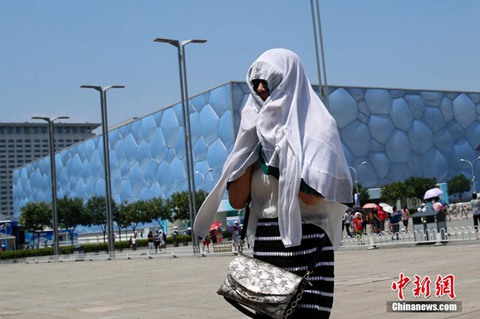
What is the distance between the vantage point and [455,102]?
7919 centimetres

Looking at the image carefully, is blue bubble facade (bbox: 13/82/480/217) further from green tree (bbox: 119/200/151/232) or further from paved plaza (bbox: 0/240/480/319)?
paved plaza (bbox: 0/240/480/319)

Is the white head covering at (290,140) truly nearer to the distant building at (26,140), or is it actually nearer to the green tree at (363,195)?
the green tree at (363,195)

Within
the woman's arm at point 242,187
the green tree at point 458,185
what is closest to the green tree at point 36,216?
the green tree at point 458,185

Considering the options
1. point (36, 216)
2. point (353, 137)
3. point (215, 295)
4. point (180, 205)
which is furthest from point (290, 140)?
point (36, 216)

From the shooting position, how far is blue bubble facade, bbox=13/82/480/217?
67188 millimetres

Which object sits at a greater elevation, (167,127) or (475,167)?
(167,127)

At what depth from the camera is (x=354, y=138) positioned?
237 feet

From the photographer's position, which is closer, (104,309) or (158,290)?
(104,309)

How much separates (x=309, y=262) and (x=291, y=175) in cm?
37

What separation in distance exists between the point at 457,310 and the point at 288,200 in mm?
3901

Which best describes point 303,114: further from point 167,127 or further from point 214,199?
point 167,127

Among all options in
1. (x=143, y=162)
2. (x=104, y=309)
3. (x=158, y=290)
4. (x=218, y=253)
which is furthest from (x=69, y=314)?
(x=143, y=162)

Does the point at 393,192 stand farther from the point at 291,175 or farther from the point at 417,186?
the point at 291,175

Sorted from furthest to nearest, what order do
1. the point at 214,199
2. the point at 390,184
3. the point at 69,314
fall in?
the point at 390,184 → the point at 69,314 → the point at 214,199
